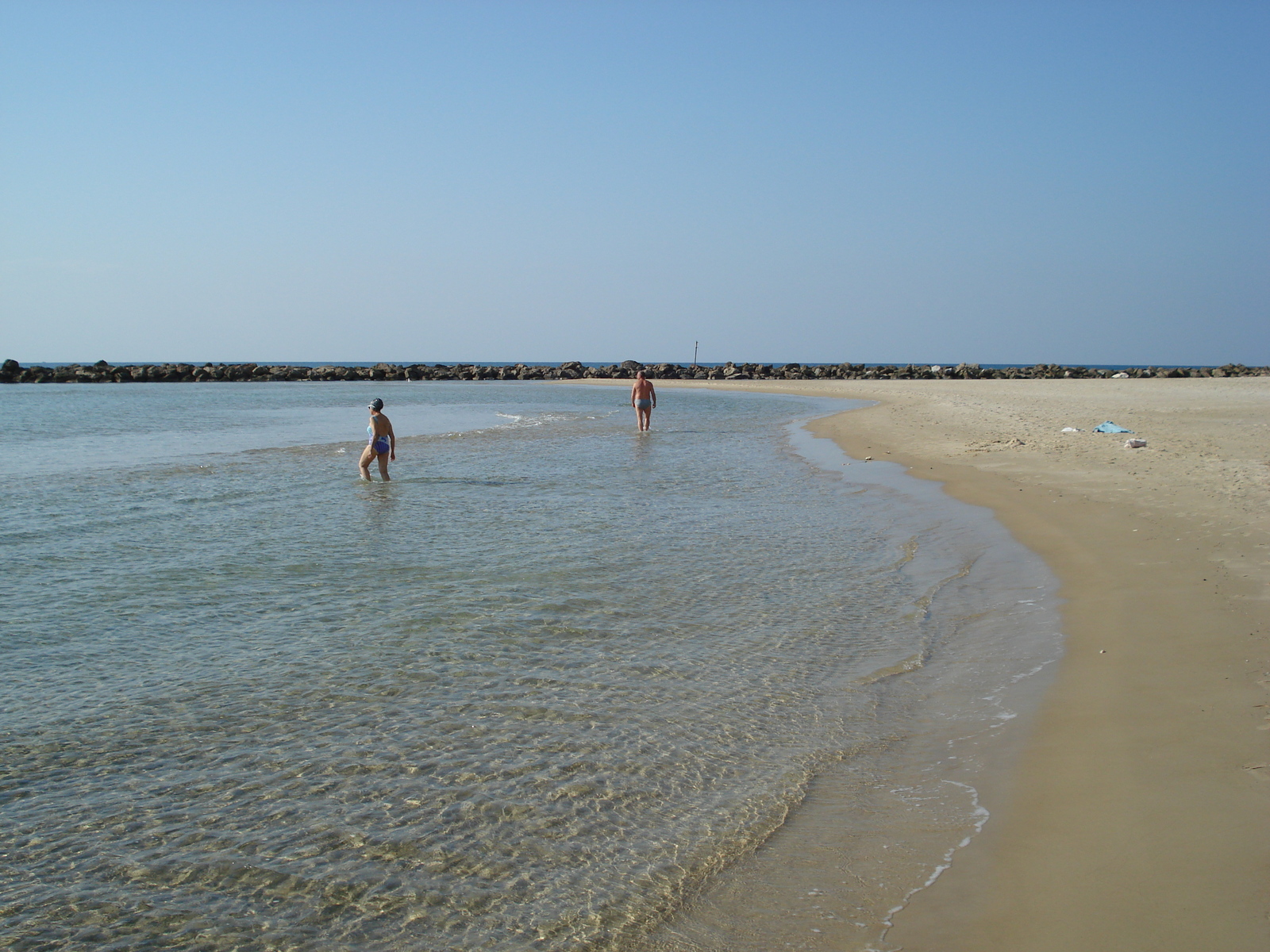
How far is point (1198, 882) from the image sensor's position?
133 inches

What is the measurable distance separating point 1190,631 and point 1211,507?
16.3 ft

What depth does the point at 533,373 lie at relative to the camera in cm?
9462

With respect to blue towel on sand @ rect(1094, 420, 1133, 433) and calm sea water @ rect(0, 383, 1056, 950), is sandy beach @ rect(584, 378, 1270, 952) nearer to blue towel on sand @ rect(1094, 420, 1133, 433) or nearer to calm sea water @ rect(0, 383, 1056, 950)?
calm sea water @ rect(0, 383, 1056, 950)

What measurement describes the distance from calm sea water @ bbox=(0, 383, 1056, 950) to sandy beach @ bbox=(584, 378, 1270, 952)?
1.03 feet

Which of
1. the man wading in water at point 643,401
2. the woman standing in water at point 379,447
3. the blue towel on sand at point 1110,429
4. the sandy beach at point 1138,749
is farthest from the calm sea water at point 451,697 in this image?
the man wading in water at point 643,401

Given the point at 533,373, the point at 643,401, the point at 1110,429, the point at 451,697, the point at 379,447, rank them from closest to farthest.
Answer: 1. the point at 451,697
2. the point at 379,447
3. the point at 1110,429
4. the point at 643,401
5. the point at 533,373

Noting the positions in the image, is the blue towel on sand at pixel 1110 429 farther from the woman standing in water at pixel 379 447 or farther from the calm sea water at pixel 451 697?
the woman standing in water at pixel 379 447

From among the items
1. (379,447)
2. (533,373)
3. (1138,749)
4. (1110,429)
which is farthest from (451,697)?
(533,373)

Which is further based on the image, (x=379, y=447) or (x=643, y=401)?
(x=643, y=401)

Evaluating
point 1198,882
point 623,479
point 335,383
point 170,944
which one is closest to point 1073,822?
point 1198,882

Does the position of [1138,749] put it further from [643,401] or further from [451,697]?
[643,401]

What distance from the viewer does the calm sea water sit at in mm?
3496

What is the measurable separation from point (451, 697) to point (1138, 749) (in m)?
4.00

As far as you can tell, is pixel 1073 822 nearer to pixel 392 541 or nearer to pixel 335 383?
pixel 392 541
